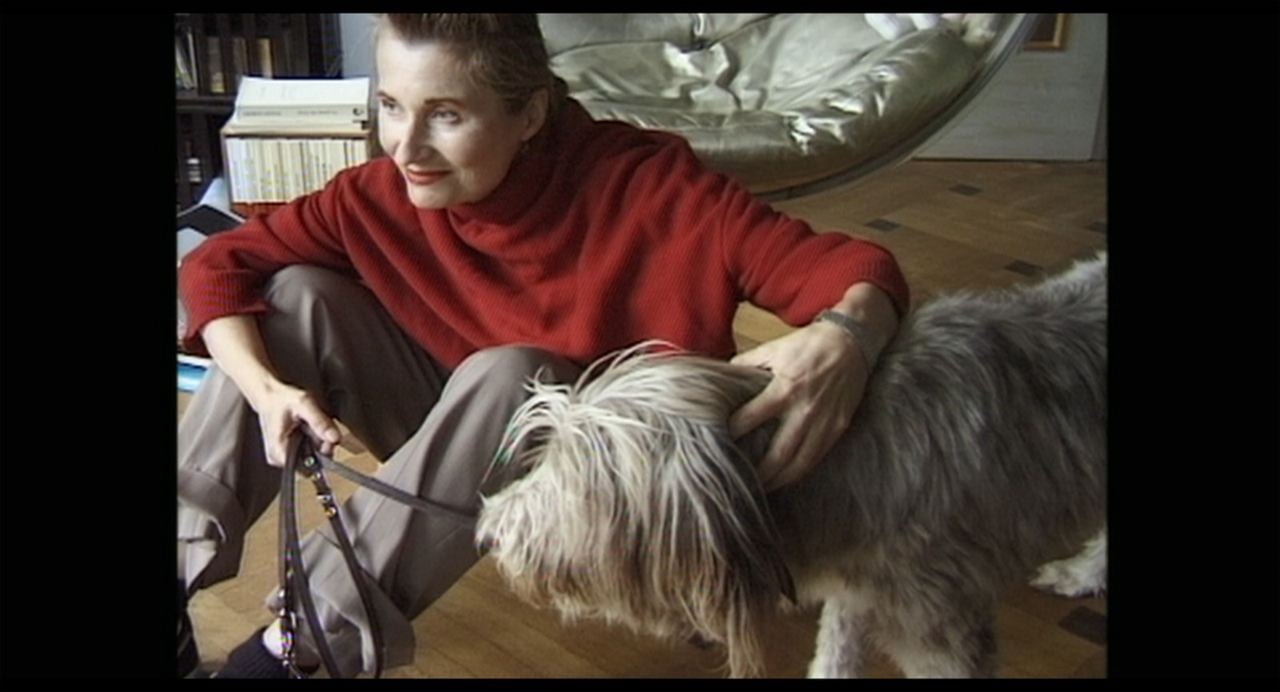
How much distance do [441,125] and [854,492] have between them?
0.38 metres

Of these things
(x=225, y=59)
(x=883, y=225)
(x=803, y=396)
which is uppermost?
(x=225, y=59)

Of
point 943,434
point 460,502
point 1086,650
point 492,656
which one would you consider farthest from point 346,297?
point 1086,650

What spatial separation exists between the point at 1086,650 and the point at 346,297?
1.96ft

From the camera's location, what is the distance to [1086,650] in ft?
3.45

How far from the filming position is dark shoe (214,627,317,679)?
1.04 meters

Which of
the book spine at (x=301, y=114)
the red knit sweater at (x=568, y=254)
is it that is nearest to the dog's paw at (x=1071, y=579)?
the red knit sweater at (x=568, y=254)

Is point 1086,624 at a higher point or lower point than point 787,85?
lower

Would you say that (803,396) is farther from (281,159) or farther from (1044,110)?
(281,159)

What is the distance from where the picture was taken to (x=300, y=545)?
102cm

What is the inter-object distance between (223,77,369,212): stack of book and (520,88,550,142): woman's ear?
0.11 metres

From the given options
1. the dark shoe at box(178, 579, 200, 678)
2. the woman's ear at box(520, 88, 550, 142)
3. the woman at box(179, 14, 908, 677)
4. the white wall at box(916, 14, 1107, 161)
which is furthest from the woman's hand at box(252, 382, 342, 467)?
the white wall at box(916, 14, 1107, 161)

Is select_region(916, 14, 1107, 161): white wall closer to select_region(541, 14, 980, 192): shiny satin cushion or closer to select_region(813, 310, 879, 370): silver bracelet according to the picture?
select_region(541, 14, 980, 192): shiny satin cushion

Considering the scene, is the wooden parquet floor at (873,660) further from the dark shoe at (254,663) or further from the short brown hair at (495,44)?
the short brown hair at (495,44)

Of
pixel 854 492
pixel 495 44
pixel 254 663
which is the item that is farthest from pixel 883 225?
pixel 254 663
